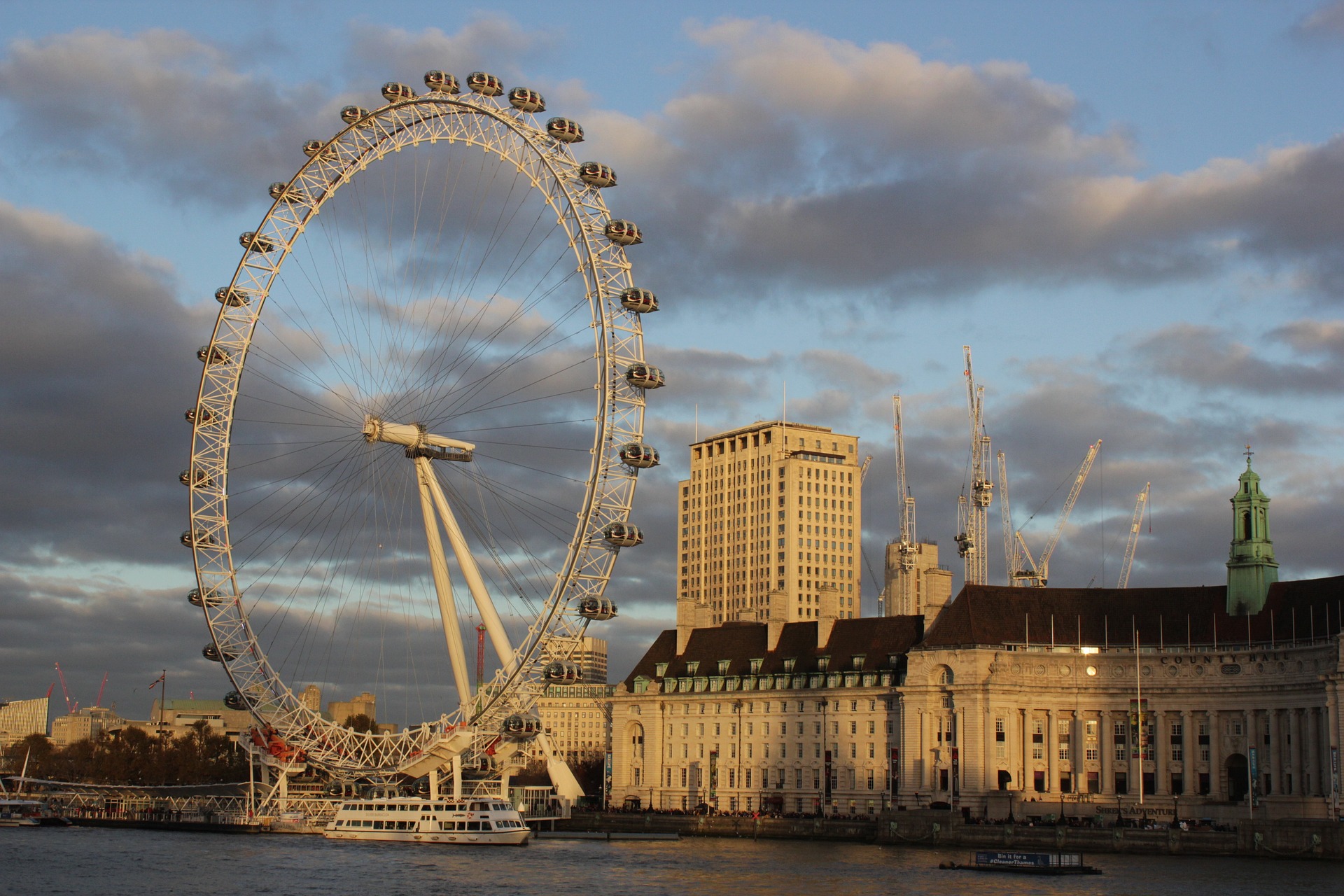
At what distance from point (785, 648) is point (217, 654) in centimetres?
6041

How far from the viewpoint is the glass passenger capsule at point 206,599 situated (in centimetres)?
10906

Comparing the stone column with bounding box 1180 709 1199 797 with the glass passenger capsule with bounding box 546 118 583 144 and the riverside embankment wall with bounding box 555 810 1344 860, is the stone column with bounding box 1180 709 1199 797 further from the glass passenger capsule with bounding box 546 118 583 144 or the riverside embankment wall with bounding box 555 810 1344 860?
the glass passenger capsule with bounding box 546 118 583 144

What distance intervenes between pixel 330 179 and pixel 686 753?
72380 mm

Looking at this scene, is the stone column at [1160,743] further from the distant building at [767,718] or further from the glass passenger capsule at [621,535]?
the glass passenger capsule at [621,535]

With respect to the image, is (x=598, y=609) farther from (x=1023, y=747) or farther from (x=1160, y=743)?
(x=1160, y=743)

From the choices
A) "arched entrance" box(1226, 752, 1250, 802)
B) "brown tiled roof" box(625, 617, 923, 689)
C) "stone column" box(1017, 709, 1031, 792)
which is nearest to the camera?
"arched entrance" box(1226, 752, 1250, 802)

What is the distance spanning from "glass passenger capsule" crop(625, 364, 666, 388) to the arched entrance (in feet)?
214

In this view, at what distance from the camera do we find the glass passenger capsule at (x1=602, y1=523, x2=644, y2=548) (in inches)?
3846

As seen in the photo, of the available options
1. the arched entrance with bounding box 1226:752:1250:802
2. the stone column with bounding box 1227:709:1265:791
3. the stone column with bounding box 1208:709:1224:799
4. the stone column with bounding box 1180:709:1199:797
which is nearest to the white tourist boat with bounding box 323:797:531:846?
the stone column with bounding box 1180:709:1199:797

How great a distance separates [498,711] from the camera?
109 metres

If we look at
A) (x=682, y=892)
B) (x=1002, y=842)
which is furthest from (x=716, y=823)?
(x=682, y=892)

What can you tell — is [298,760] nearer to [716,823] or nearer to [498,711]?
[498,711]


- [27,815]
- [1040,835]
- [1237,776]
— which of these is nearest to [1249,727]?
[1237,776]

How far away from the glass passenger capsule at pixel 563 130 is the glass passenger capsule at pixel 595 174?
2.13m
